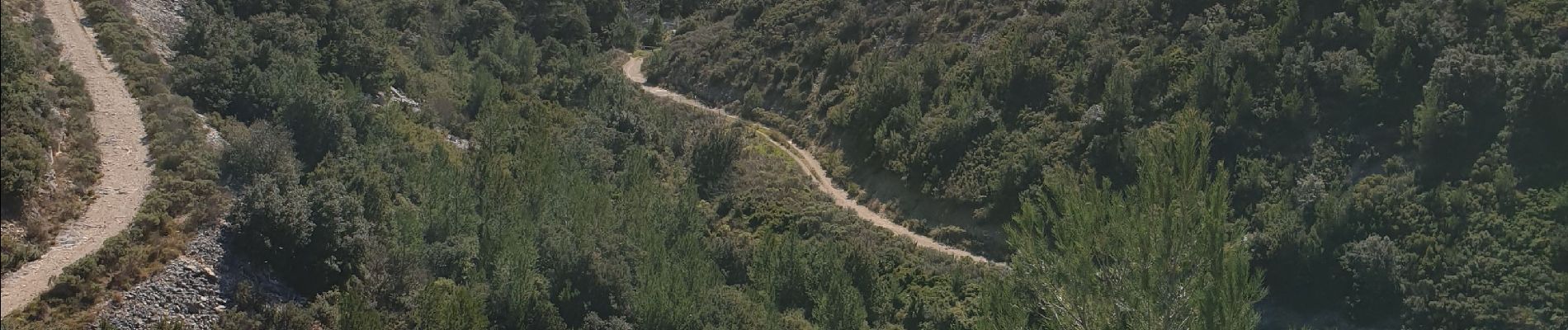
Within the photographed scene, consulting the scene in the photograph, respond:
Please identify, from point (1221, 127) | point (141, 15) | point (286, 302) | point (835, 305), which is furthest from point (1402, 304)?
point (141, 15)

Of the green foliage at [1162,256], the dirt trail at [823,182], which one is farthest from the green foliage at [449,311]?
the dirt trail at [823,182]

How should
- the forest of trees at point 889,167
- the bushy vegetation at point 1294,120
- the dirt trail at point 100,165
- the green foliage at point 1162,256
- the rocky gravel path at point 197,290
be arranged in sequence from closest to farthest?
the green foliage at point 1162,256 → the dirt trail at point 100,165 → the rocky gravel path at point 197,290 → the forest of trees at point 889,167 → the bushy vegetation at point 1294,120

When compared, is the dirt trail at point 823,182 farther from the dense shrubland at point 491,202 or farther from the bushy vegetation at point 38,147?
the bushy vegetation at point 38,147

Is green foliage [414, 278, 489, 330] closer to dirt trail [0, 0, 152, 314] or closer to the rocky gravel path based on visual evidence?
the rocky gravel path

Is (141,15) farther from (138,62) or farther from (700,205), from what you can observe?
(700,205)

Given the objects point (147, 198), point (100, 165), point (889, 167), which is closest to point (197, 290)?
point (147, 198)

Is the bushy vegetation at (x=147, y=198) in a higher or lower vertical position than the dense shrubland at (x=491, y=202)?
higher

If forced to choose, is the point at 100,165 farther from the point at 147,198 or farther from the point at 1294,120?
the point at 1294,120
